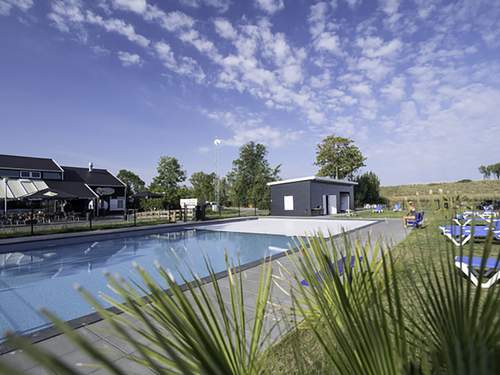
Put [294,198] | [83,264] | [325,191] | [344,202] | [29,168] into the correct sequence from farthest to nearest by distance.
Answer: [344,202] < [325,191] < [294,198] < [29,168] < [83,264]

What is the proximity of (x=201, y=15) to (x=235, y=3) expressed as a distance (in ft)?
5.71

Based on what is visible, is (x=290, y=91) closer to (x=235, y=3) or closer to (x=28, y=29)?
(x=235, y=3)

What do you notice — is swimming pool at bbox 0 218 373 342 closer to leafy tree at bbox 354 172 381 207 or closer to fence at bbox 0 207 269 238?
fence at bbox 0 207 269 238

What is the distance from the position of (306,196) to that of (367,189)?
Answer: 16.4 metres

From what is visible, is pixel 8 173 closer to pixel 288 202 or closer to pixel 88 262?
pixel 88 262

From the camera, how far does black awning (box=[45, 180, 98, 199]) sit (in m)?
22.6

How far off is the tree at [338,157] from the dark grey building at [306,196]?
10045mm

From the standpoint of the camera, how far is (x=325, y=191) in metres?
25.9

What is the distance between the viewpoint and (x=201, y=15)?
12656mm

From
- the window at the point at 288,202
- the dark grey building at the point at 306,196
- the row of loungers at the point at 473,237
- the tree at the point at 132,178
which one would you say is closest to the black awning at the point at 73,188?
the dark grey building at the point at 306,196

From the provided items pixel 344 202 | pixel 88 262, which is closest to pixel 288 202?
pixel 344 202

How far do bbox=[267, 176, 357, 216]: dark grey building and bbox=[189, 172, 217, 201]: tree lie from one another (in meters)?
14.3

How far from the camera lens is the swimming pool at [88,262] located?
17.8ft

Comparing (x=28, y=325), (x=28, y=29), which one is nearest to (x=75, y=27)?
(x=28, y=29)
